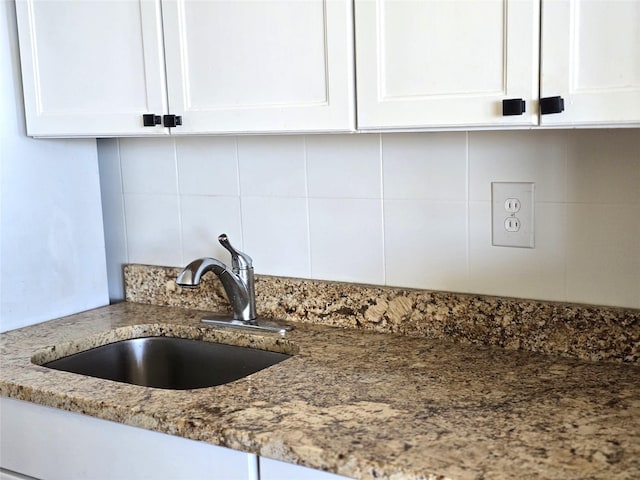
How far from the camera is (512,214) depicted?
158 cm

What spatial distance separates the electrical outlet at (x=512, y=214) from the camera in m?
1.56

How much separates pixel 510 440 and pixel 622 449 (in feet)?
0.52

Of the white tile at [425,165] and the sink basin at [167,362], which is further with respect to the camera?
the sink basin at [167,362]

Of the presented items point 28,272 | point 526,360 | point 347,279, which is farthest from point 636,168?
point 28,272

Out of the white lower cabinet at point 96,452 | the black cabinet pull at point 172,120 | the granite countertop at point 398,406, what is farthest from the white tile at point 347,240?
the white lower cabinet at point 96,452

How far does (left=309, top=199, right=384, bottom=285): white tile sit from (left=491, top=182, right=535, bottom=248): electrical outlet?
27 cm

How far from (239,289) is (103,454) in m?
0.56

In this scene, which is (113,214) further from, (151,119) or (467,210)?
(467,210)

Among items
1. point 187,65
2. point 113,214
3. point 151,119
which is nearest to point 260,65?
point 187,65

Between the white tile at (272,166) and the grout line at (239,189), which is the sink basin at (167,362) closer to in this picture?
the grout line at (239,189)

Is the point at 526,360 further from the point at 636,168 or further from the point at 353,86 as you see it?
the point at 353,86

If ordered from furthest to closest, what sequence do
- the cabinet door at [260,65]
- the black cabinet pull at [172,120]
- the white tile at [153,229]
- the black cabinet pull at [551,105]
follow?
1. the white tile at [153,229]
2. the black cabinet pull at [172,120]
3. the cabinet door at [260,65]
4. the black cabinet pull at [551,105]

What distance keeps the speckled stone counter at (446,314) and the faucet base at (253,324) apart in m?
0.05

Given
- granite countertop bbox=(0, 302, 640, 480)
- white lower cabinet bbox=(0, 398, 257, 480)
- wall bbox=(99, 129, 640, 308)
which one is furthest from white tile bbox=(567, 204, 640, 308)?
white lower cabinet bbox=(0, 398, 257, 480)
